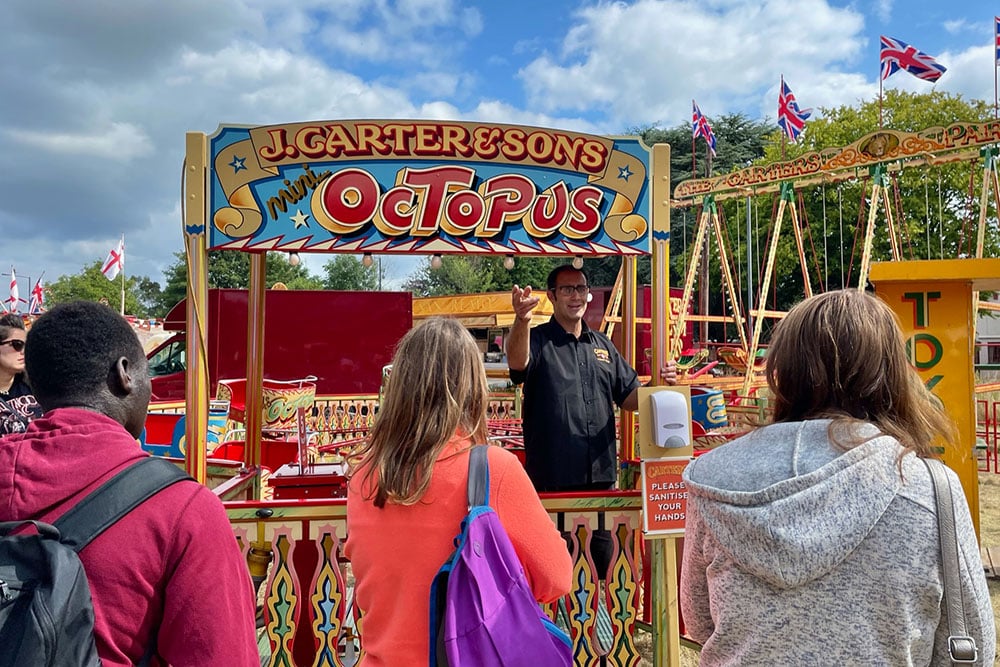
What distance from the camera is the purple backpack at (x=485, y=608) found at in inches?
63.2

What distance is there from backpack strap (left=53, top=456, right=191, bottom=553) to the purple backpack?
0.68 m

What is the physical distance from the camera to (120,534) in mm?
1186

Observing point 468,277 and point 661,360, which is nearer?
point 661,360

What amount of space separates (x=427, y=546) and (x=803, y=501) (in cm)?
87

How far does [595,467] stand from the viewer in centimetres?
362

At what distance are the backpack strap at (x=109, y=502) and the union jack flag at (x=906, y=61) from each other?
46.3 feet

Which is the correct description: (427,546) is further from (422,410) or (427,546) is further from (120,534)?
(120,534)

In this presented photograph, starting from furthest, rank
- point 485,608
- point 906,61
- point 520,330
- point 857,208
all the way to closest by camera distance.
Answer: point 857,208 → point 906,61 → point 520,330 → point 485,608

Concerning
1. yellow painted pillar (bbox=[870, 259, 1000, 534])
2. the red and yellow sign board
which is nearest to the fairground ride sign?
the red and yellow sign board

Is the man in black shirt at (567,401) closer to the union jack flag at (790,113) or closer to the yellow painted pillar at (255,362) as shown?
the yellow painted pillar at (255,362)

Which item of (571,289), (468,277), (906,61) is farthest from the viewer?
(468,277)

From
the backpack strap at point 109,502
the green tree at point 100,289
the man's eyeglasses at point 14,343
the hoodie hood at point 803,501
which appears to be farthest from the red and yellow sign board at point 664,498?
the green tree at point 100,289

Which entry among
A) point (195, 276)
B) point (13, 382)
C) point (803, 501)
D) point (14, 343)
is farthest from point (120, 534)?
point (13, 382)

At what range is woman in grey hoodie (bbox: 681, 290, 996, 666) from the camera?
1.35 metres
